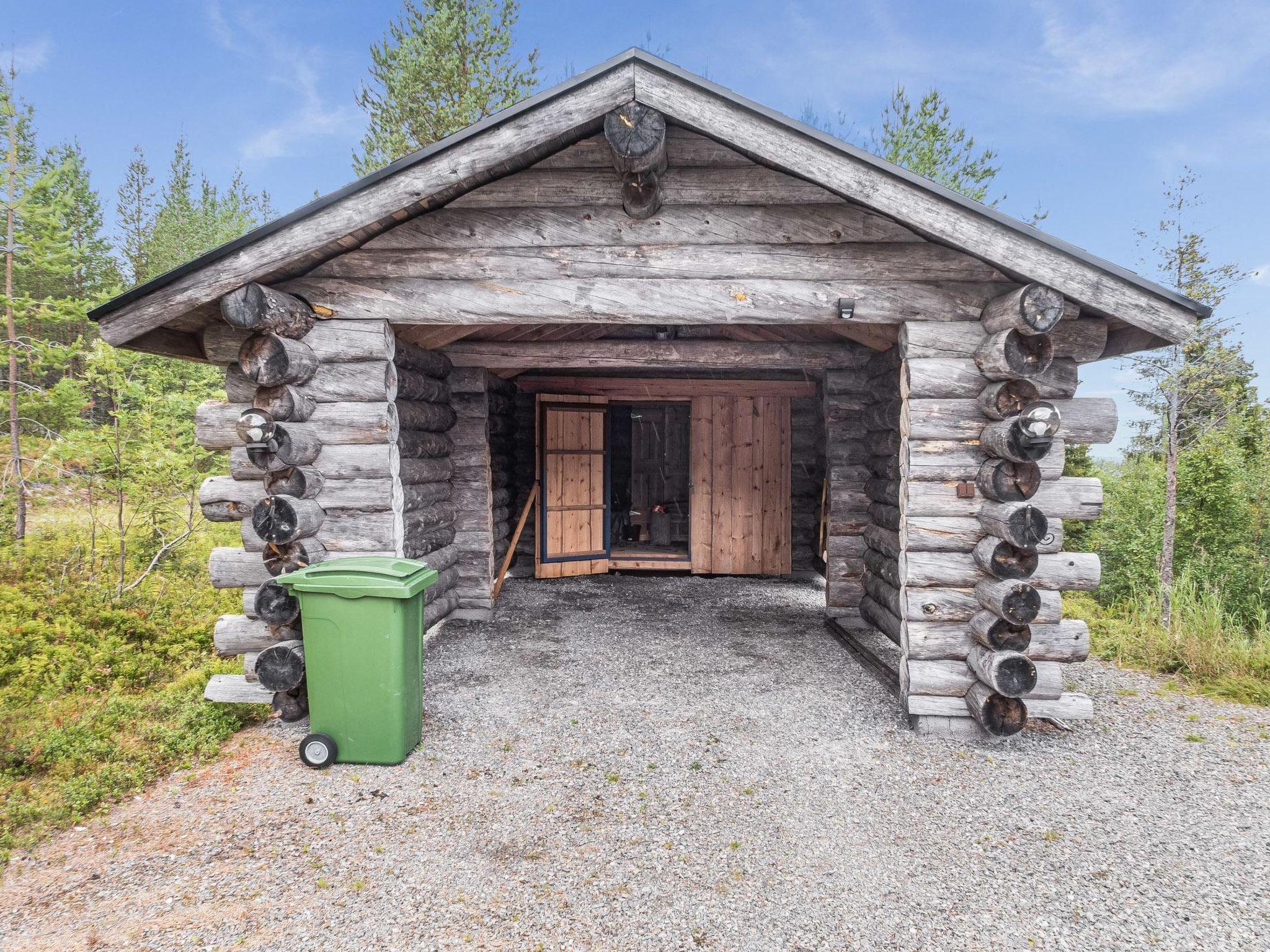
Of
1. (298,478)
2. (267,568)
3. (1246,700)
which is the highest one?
(298,478)

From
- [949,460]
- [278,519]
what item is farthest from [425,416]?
[949,460]

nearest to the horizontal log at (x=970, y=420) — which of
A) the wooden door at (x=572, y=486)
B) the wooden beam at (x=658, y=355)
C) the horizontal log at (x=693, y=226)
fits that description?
the horizontal log at (x=693, y=226)

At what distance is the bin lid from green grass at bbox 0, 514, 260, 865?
130 centimetres

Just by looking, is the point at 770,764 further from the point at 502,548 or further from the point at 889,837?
the point at 502,548

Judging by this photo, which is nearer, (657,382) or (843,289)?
(843,289)

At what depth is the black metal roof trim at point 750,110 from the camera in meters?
3.42

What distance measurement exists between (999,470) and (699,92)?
9.40 ft

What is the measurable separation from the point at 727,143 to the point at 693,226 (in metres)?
0.49

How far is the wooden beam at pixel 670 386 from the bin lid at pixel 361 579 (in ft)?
16.9

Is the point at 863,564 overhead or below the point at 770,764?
overhead

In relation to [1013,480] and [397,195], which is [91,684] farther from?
[1013,480]

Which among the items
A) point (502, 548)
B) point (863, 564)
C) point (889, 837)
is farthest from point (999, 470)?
point (502, 548)

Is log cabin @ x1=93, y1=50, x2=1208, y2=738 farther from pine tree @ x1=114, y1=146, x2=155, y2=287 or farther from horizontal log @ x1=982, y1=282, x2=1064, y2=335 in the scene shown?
pine tree @ x1=114, y1=146, x2=155, y2=287

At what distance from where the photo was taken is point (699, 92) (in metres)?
3.46
